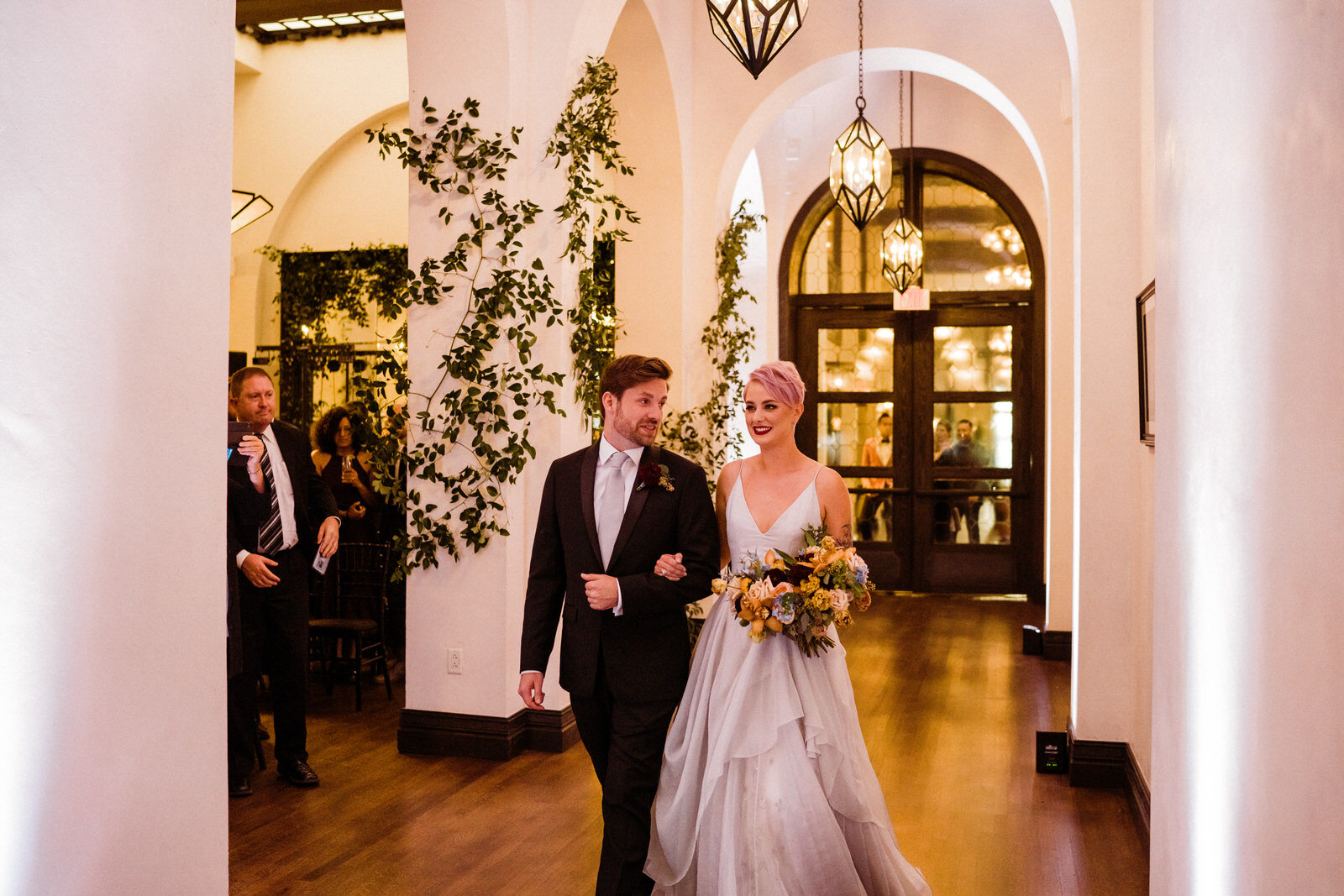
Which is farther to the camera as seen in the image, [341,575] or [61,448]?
[341,575]

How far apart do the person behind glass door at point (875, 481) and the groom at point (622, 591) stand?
8398 millimetres

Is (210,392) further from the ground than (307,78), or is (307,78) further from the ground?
(307,78)

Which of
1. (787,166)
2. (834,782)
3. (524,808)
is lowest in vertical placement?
(524,808)

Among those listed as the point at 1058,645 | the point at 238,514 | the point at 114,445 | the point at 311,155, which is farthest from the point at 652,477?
the point at 311,155

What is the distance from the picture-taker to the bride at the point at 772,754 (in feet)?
10.5

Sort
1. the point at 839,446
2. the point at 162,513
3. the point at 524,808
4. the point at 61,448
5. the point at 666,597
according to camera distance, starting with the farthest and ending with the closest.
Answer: the point at 839,446 < the point at 524,808 < the point at 666,597 < the point at 162,513 < the point at 61,448

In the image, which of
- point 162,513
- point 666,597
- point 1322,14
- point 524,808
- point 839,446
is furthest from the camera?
point 839,446

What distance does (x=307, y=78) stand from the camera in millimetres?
10844

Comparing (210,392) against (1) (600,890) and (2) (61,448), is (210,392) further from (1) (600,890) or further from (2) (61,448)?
(1) (600,890)

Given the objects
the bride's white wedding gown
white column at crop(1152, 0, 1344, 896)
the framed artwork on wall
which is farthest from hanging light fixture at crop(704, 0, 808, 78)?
white column at crop(1152, 0, 1344, 896)

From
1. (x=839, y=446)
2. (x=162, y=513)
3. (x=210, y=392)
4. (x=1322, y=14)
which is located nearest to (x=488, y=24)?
(x=210, y=392)

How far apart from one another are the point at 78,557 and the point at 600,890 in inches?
68.2

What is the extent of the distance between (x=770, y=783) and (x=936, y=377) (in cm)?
881

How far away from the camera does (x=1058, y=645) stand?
8141mm
